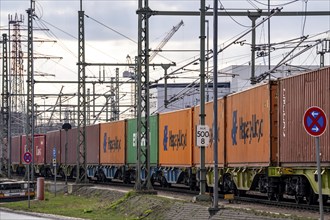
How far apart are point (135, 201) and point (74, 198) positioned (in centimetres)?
1264

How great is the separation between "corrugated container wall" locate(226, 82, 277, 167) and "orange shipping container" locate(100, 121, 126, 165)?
733 inches

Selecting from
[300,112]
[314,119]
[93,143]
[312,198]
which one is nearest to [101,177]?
[93,143]

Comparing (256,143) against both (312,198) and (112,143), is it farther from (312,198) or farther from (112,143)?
(112,143)

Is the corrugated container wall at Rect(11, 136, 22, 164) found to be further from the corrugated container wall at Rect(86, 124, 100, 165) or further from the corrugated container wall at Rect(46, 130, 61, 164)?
the corrugated container wall at Rect(86, 124, 100, 165)

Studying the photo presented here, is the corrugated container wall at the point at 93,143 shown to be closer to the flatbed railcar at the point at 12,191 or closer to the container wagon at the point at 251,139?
the flatbed railcar at the point at 12,191

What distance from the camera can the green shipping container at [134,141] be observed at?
44562mm

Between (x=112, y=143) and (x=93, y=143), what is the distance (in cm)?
631

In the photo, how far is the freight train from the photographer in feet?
79.8

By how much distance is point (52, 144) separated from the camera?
7075cm

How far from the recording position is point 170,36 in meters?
80.1

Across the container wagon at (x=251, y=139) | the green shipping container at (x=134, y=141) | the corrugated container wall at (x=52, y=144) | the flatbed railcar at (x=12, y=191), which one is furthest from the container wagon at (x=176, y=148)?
the corrugated container wall at (x=52, y=144)

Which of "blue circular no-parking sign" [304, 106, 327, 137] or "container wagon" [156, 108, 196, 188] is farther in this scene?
"container wagon" [156, 108, 196, 188]

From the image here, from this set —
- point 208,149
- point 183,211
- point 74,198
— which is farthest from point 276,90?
point 74,198

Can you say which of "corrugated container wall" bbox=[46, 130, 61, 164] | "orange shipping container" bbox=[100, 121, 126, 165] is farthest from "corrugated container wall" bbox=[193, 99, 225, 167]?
"corrugated container wall" bbox=[46, 130, 61, 164]
